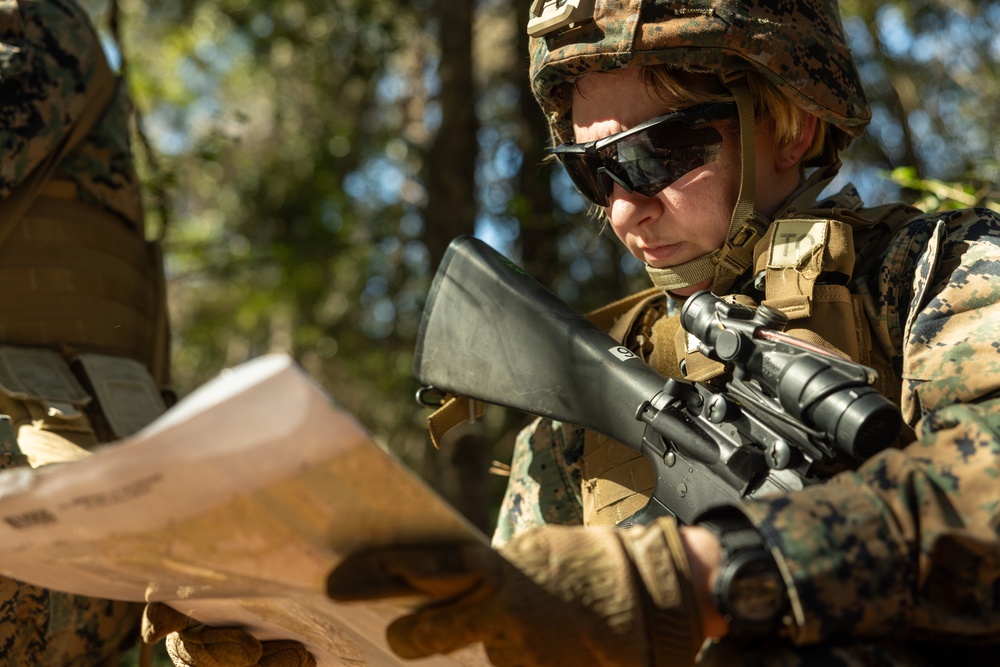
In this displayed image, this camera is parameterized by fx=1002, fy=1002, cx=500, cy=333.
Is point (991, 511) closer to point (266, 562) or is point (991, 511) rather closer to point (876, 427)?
point (876, 427)

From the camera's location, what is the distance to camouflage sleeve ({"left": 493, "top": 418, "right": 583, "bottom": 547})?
2.53 metres

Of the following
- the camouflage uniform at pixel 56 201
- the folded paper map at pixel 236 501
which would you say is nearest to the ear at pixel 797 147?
the folded paper map at pixel 236 501

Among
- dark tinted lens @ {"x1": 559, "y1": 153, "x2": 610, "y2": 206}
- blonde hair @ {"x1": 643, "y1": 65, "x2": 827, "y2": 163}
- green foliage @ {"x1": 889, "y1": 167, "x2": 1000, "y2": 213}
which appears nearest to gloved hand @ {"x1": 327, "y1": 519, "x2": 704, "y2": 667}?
dark tinted lens @ {"x1": 559, "y1": 153, "x2": 610, "y2": 206}

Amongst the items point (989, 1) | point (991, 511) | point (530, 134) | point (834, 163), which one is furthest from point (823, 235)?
point (989, 1)

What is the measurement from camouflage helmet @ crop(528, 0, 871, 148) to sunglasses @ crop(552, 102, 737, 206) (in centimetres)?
13

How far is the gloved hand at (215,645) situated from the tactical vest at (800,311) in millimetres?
752

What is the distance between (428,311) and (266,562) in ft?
3.67

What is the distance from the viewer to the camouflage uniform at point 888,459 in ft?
4.61

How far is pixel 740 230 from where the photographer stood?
2.27 meters

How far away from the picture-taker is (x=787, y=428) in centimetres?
169

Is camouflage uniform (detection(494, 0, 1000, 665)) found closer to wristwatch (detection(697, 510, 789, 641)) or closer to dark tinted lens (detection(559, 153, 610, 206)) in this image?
wristwatch (detection(697, 510, 789, 641))

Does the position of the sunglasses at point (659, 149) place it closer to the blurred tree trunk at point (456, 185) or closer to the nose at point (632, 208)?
the nose at point (632, 208)

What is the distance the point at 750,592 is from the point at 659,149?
3.70 ft

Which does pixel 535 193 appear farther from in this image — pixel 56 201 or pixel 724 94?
pixel 724 94
